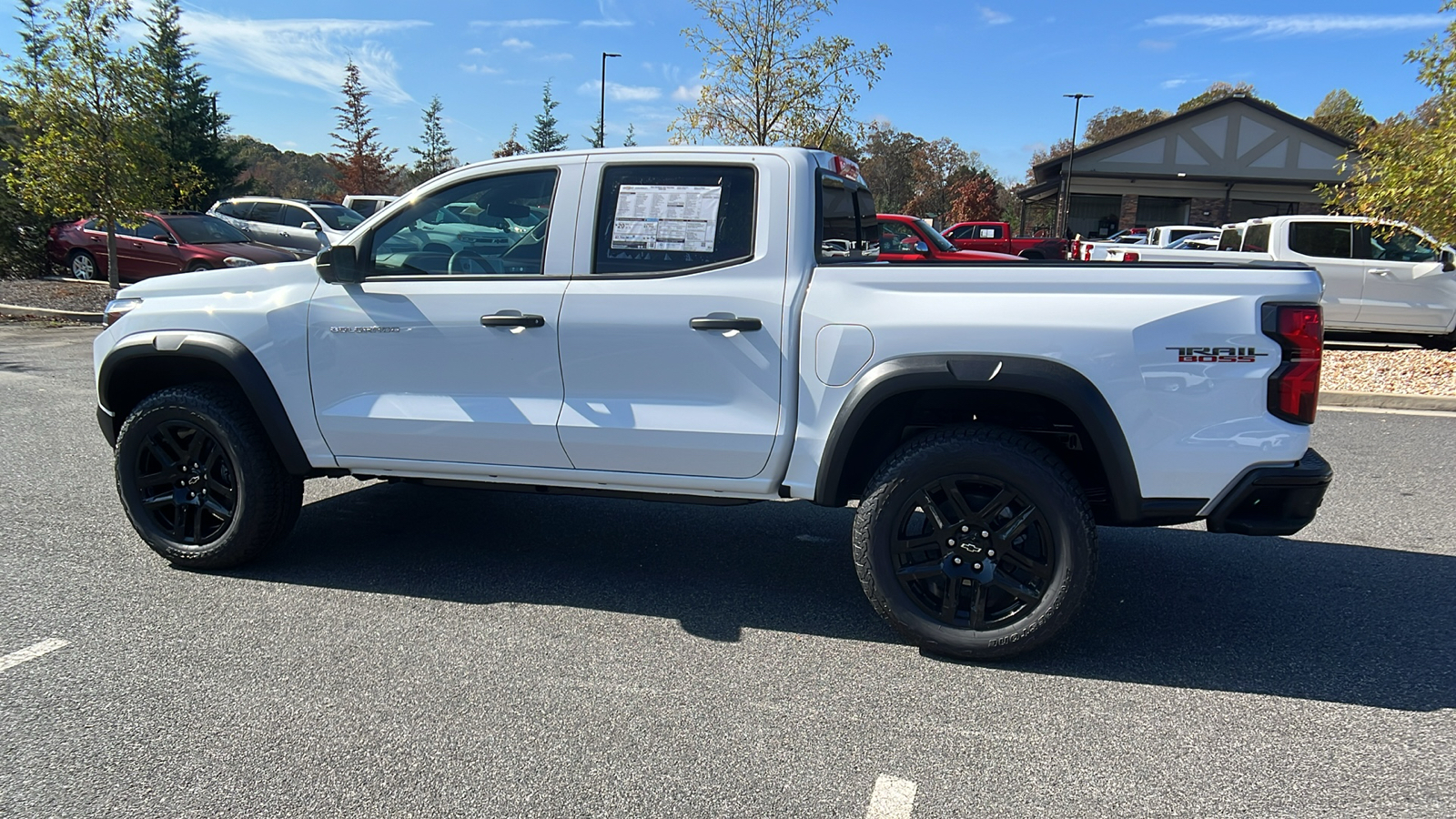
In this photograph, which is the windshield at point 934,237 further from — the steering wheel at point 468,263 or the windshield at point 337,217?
the windshield at point 337,217

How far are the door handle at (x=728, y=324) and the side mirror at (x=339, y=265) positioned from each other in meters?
1.59

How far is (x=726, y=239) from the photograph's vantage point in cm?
372

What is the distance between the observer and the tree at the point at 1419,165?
30.8 ft

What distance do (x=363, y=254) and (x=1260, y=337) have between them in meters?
3.58

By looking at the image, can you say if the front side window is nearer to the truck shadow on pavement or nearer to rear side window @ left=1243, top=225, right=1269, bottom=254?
the truck shadow on pavement

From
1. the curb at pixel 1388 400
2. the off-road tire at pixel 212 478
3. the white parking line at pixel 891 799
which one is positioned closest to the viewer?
the white parking line at pixel 891 799

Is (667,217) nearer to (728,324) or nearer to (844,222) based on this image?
(728,324)

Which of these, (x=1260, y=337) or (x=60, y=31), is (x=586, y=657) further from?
(x=60, y=31)

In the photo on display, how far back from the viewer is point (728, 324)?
3.55 m

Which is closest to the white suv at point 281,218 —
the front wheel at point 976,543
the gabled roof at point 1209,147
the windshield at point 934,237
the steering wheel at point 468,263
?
the windshield at point 934,237

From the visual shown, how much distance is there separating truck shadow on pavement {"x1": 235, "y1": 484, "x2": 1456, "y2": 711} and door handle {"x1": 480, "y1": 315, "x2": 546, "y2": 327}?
1.20 metres

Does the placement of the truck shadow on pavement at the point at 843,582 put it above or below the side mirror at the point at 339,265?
below

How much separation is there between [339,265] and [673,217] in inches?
58.6

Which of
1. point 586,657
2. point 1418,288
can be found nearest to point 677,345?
point 586,657
